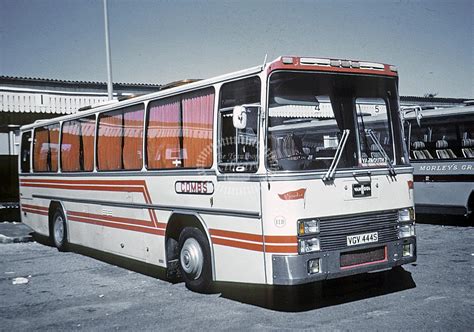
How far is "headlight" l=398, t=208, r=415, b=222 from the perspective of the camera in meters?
7.39

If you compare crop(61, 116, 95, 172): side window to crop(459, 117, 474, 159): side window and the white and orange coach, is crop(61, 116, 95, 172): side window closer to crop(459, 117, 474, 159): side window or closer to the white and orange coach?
the white and orange coach

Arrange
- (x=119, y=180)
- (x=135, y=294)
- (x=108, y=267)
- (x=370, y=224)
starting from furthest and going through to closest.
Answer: (x=108, y=267), (x=119, y=180), (x=135, y=294), (x=370, y=224)

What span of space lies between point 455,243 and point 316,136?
5.98 metres

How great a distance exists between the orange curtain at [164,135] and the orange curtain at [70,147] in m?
3.20

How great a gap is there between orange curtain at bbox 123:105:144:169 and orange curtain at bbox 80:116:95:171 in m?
1.49

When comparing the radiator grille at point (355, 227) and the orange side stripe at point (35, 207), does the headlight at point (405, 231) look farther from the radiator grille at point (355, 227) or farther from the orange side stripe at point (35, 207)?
the orange side stripe at point (35, 207)

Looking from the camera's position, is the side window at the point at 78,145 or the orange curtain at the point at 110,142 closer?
the orange curtain at the point at 110,142

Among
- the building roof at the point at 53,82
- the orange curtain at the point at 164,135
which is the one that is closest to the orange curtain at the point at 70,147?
the orange curtain at the point at 164,135

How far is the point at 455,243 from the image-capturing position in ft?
38.3

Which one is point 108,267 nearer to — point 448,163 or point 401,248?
point 401,248

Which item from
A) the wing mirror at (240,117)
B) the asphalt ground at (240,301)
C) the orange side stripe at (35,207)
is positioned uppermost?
the wing mirror at (240,117)

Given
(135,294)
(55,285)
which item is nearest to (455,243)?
(135,294)

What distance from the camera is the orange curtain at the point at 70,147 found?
11.7 metres

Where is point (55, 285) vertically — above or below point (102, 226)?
below
